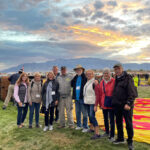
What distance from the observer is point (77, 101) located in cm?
566

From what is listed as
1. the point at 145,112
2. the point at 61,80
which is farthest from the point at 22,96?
the point at 145,112

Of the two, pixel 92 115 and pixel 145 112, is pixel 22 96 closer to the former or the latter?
pixel 92 115

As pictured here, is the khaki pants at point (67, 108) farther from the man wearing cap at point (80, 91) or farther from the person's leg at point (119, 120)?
the person's leg at point (119, 120)

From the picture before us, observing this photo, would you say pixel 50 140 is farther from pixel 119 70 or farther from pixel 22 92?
pixel 119 70

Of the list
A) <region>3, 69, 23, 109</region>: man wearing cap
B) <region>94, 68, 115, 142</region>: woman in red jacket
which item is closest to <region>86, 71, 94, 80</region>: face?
<region>94, 68, 115, 142</region>: woman in red jacket

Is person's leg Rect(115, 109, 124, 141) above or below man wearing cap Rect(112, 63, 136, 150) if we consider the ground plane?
below

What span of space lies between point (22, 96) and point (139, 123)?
445 centimetres

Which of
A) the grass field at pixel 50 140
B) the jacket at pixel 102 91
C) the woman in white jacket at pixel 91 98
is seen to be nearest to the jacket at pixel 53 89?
the grass field at pixel 50 140

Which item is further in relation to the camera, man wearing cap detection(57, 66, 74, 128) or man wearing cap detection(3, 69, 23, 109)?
man wearing cap detection(3, 69, 23, 109)

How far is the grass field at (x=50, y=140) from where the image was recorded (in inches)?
170

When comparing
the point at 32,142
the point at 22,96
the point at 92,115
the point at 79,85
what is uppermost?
the point at 79,85

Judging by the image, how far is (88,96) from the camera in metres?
5.01

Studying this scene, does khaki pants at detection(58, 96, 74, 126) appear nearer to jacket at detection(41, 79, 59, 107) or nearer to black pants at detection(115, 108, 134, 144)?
jacket at detection(41, 79, 59, 107)

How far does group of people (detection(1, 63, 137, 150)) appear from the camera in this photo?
4.16 metres
